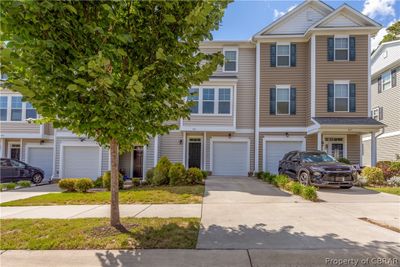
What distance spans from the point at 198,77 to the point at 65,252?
3.90 metres

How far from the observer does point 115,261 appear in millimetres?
4102

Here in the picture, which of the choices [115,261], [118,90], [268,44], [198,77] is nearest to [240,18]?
[268,44]

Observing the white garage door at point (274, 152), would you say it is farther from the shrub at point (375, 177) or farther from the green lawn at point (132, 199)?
the green lawn at point (132, 199)

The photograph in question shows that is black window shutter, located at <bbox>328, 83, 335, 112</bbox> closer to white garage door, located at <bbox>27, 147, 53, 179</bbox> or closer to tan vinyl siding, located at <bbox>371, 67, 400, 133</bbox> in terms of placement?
tan vinyl siding, located at <bbox>371, 67, 400, 133</bbox>

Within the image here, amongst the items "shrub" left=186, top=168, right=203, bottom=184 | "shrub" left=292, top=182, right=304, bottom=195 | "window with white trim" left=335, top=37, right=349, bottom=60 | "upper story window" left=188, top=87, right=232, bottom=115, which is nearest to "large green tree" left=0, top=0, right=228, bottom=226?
"shrub" left=292, top=182, right=304, bottom=195

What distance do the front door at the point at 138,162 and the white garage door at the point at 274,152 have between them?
26.3 feet

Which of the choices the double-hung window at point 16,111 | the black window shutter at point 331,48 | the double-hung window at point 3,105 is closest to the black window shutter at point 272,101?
the black window shutter at point 331,48

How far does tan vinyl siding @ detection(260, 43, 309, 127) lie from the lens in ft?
55.1

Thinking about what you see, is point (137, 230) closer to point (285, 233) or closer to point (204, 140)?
point (285, 233)

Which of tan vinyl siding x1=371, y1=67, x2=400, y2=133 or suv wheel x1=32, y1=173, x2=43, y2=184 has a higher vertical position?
tan vinyl siding x1=371, y1=67, x2=400, y2=133

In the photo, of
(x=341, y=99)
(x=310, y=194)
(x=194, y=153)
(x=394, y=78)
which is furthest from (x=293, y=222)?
(x=394, y=78)

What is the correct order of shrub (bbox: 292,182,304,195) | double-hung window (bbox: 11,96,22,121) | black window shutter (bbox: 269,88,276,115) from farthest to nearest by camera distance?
1. double-hung window (bbox: 11,96,22,121)
2. black window shutter (bbox: 269,88,276,115)
3. shrub (bbox: 292,182,304,195)

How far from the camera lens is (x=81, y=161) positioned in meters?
17.5

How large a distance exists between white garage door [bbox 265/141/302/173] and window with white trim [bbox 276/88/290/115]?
6.39 feet
